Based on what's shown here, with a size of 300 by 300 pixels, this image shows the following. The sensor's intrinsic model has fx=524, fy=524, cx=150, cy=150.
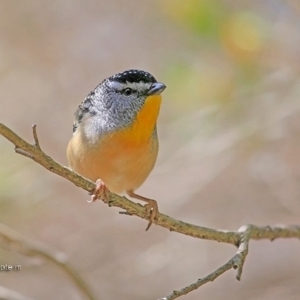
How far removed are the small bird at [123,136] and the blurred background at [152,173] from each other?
91cm

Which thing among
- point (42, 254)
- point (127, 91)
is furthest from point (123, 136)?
point (42, 254)

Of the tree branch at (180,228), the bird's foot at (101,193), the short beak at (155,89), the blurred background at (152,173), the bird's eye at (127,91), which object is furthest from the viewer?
the blurred background at (152,173)

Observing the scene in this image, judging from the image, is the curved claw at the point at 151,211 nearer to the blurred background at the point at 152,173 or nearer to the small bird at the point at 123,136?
the small bird at the point at 123,136

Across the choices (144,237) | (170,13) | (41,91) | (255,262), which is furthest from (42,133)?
(255,262)

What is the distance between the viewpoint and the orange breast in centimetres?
299

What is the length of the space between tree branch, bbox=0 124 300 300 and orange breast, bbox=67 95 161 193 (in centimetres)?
45

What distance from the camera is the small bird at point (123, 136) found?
3.00 meters

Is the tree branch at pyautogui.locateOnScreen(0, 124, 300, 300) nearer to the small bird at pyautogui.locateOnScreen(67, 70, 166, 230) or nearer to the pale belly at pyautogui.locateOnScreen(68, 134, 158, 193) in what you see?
the small bird at pyautogui.locateOnScreen(67, 70, 166, 230)

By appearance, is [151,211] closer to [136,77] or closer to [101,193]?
[101,193]

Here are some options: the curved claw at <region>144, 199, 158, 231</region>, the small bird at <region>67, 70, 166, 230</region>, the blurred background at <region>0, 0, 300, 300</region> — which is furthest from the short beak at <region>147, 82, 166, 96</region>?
the blurred background at <region>0, 0, 300, 300</region>

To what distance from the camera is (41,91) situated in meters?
5.07

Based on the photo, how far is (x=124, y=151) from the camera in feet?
9.81

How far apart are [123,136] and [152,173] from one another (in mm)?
1574

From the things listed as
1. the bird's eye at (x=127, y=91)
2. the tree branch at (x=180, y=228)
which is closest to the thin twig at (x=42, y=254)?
the tree branch at (x=180, y=228)
